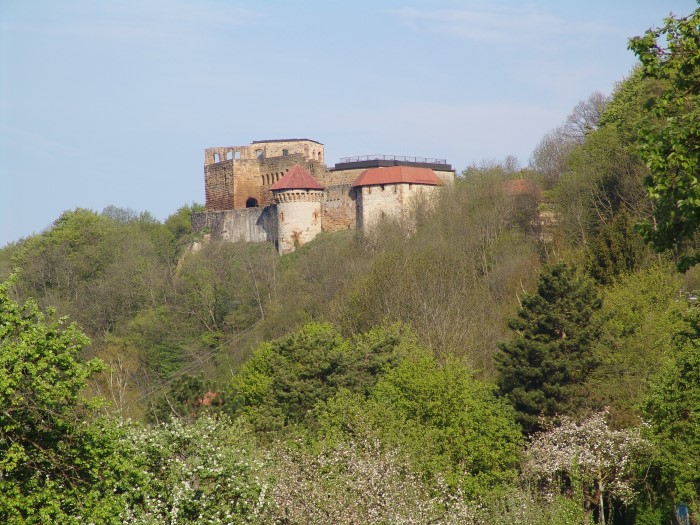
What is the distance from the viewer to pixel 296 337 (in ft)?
129

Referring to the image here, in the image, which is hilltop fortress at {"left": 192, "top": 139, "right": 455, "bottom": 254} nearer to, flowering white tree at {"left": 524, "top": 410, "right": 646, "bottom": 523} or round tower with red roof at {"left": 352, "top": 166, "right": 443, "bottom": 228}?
round tower with red roof at {"left": 352, "top": 166, "right": 443, "bottom": 228}

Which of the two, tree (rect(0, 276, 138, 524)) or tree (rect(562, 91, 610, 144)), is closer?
tree (rect(0, 276, 138, 524))

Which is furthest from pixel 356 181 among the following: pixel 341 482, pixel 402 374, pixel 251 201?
pixel 341 482

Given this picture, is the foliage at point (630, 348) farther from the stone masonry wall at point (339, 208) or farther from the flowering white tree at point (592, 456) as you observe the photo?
the stone masonry wall at point (339, 208)

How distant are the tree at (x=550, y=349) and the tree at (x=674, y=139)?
60.3 feet

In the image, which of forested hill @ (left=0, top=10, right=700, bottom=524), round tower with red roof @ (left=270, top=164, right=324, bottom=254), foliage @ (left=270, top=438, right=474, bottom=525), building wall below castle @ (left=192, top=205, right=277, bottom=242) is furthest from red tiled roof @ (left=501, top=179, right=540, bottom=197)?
foliage @ (left=270, top=438, right=474, bottom=525)

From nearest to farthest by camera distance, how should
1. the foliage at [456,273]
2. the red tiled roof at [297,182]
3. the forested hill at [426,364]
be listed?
the forested hill at [426,364], the foliage at [456,273], the red tiled roof at [297,182]

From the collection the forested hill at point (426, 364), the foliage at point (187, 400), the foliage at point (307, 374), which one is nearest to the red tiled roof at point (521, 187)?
the forested hill at point (426, 364)

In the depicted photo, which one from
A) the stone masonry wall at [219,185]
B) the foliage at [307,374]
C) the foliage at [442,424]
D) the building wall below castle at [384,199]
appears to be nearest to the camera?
the foliage at [442,424]

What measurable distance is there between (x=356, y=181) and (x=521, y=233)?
1831 centimetres

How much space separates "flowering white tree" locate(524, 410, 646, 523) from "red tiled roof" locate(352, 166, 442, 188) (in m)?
38.9

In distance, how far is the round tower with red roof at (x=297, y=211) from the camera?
71438mm

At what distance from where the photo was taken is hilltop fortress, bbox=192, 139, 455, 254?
69750mm

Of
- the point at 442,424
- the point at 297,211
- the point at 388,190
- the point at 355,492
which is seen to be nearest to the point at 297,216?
the point at 297,211
